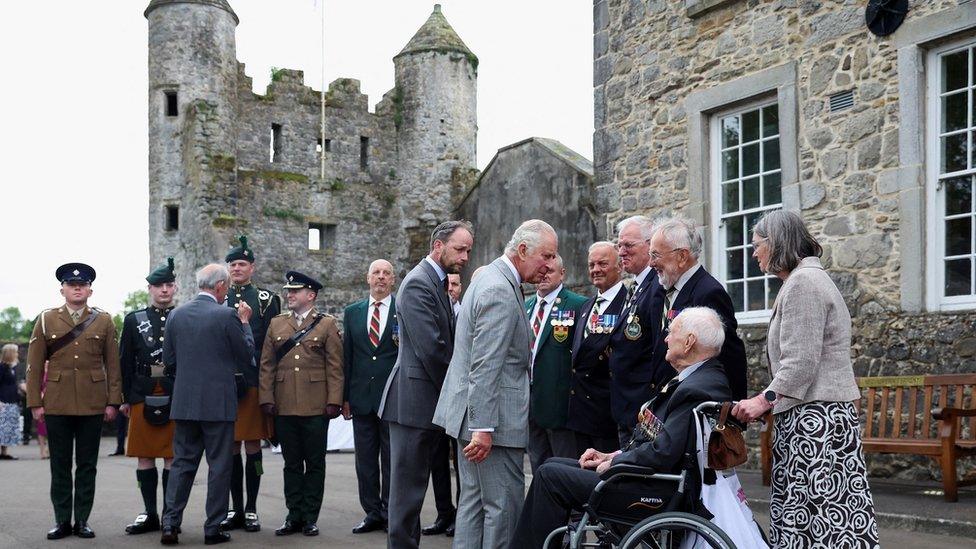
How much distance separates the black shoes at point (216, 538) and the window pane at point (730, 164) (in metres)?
5.94

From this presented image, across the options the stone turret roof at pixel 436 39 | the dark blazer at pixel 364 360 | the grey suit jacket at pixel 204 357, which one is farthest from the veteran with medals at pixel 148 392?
the stone turret roof at pixel 436 39

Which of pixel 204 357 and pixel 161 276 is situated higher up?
pixel 161 276

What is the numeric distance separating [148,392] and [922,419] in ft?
19.9

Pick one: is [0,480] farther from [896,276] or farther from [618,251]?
[896,276]

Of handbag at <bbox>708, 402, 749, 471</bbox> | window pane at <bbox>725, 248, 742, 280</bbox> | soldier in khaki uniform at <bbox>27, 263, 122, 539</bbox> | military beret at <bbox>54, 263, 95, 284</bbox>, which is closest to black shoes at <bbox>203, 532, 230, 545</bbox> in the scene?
soldier in khaki uniform at <bbox>27, 263, 122, 539</bbox>

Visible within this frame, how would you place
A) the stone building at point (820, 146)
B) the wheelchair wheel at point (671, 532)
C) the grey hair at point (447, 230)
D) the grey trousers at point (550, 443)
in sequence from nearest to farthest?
the wheelchair wheel at point (671, 532) → the grey hair at point (447, 230) → the grey trousers at point (550, 443) → the stone building at point (820, 146)

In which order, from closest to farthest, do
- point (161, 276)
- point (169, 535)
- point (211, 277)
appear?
1. point (169, 535)
2. point (211, 277)
3. point (161, 276)

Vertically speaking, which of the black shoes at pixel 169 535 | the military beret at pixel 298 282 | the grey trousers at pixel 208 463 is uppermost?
the military beret at pixel 298 282

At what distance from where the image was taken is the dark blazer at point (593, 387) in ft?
20.9

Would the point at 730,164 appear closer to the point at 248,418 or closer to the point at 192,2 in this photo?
the point at 248,418

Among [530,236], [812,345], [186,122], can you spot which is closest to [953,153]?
[812,345]

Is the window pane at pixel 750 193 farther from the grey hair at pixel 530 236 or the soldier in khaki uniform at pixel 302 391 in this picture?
the grey hair at pixel 530 236

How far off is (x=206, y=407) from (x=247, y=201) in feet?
75.2

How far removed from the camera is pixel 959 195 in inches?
327
